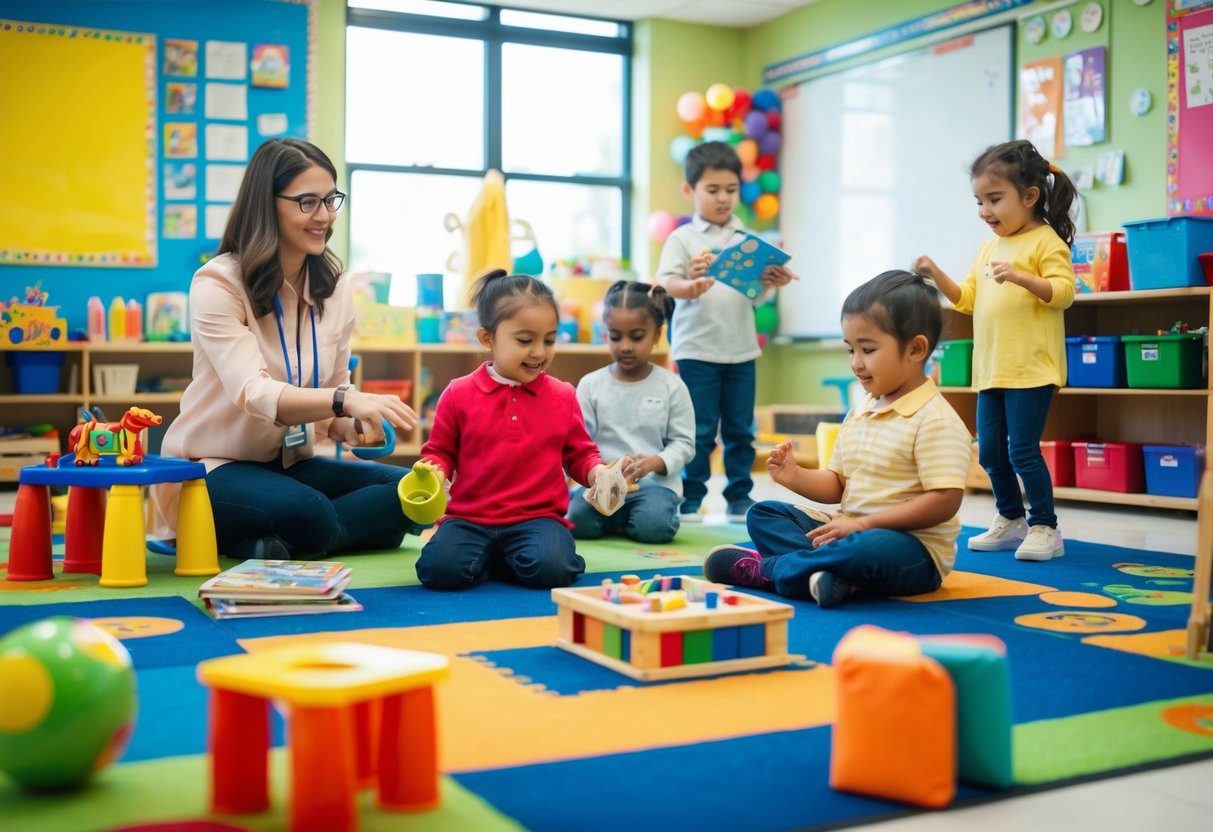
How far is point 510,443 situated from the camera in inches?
102

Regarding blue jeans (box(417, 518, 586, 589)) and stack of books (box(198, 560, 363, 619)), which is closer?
stack of books (box(198, 560, 363, 619))

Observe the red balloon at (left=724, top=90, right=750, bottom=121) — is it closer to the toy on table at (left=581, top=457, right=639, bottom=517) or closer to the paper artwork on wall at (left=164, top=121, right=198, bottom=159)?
the paper artwork on wall at (left=164, top=121, right=198, bottom=159)

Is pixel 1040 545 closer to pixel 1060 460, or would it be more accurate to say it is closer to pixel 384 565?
pixel 384 565

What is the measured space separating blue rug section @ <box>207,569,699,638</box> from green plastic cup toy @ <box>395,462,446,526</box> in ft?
0.52

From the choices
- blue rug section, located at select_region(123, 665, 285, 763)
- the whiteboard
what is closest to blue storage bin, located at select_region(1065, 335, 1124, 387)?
the whiteboard

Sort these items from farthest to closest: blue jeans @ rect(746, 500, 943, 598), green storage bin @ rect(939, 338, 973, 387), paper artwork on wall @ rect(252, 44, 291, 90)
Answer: paper artwork on wall @ rect(252, 44, 291, 90) < green storage bin @ rect(939, 338, 973, 387) < blue jeans @ rect(746, 500, 943, 598)

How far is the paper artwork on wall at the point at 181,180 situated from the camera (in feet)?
18.3

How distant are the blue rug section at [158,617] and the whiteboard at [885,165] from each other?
4209 mm

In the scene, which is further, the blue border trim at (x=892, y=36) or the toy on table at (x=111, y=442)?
the blue border trim at (x=892, y=36)

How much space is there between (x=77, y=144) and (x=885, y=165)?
3791 millimetres

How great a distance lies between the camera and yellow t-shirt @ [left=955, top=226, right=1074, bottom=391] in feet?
9.77

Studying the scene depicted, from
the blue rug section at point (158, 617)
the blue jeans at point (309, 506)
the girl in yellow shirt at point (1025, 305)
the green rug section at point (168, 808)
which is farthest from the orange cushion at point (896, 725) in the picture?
the girl in yellow shirt at point (1025, 305)

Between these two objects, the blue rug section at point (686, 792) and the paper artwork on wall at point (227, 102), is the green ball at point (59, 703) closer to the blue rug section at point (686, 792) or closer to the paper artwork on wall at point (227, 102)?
the blue rug section at point (686, 792)

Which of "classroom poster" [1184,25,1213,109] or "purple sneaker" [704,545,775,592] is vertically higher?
"classroom poster" [1184,25,1213,109]
